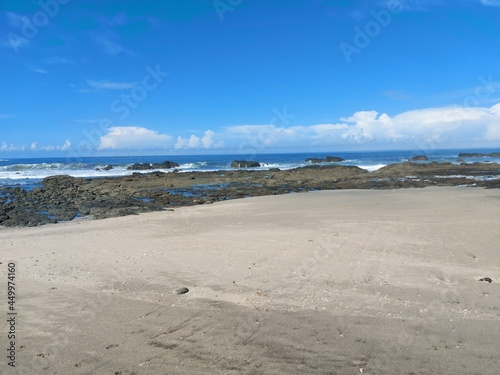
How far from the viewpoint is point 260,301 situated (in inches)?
244

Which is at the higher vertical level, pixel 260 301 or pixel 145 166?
pixel 145 166

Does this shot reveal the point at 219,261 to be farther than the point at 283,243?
No

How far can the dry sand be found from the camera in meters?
4.52

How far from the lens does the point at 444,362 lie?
14.4 ft

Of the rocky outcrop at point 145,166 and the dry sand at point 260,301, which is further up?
the rocky outcrop at point 145,166

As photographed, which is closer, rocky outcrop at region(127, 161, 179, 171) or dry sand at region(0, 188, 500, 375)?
dry sand at region(0, 188, 500, 375)

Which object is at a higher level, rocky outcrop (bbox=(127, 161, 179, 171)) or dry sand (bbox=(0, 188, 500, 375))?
rocky outcrop (bbox=(127, 161, 179, 171))

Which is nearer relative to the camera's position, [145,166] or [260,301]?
[260,301]

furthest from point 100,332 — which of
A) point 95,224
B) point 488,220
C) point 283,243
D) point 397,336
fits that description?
point 488,220

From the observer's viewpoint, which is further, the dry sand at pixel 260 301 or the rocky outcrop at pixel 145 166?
the rocky outcrop at pixel 145 166

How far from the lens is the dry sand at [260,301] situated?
14.8ft

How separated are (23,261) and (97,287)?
3071 mm

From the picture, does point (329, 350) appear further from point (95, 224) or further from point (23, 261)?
point (95, 224)

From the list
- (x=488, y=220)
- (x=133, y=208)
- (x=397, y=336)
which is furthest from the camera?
(x=133, y=208)
